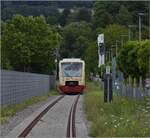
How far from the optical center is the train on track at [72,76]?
62.1m

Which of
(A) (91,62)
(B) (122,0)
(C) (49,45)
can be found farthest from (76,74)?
(B) (122,0)

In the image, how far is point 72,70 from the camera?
2477 inches

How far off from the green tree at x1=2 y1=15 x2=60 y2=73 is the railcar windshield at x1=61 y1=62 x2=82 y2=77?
14667mm

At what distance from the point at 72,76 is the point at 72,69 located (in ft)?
3.52

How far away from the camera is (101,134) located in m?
16.4

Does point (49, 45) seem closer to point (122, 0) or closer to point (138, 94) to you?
point (122, 0)

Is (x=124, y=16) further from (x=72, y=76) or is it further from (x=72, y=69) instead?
(x=72, y=76)

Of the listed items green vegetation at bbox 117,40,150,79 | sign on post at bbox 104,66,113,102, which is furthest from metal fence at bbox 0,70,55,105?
green vegetation at bbox 117,40,150,79

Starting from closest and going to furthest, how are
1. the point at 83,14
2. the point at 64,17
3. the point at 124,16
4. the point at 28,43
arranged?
1. the point at 28,43
2. the point at 124,16
3. the point at 83,14
4. the point at 64,17

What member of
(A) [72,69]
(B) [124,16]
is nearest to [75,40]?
(B) [124,16]

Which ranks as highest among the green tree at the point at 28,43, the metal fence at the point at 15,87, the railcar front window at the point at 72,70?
the green tree at the point at 28,43

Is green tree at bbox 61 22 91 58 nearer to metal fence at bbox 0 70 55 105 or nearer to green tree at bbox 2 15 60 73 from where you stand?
green tree at bbox 2 15 60 73

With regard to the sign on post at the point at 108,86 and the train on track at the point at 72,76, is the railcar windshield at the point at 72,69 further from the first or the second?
the sign on post at the point at 108,86

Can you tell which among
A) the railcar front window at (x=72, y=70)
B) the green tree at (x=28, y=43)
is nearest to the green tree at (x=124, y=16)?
the green tree at (x=28, y=43)
